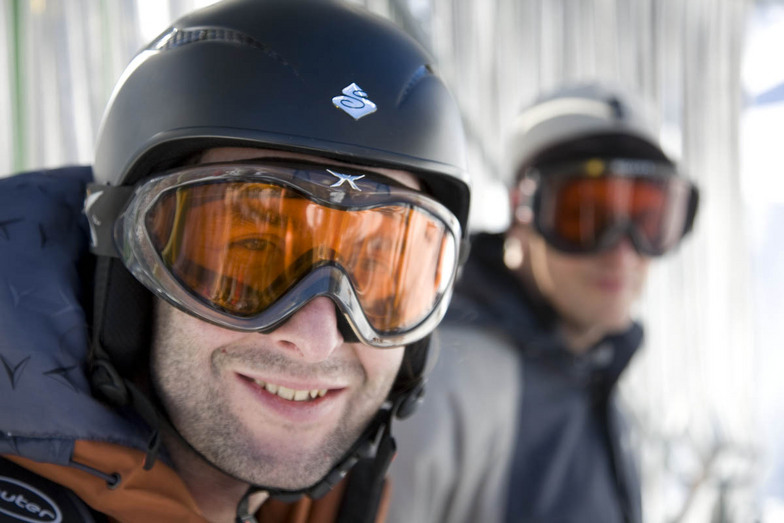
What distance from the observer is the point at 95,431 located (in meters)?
0.99

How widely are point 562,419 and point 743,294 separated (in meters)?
2.91

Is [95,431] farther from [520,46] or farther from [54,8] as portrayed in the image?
[520,46]

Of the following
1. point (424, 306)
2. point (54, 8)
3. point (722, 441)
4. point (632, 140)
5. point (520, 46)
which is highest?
point (520, 46)

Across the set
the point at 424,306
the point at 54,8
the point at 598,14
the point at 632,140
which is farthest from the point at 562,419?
the point at 598,14

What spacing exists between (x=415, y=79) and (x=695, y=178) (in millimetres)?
3617

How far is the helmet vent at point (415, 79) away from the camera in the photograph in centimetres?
112

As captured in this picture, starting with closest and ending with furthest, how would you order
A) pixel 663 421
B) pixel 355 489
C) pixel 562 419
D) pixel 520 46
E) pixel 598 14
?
pixel 355 489 → pixel 562 419 → pixel 520 46 → pixel 598 14 → pixel 663 421

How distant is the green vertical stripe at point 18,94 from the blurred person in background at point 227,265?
0.81 m

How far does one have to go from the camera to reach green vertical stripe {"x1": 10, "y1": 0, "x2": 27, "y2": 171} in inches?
72.0

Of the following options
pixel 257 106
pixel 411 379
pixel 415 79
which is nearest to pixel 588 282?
pixel 411 379

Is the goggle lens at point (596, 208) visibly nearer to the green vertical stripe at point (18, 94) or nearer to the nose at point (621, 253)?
the nose at point (621, 253)

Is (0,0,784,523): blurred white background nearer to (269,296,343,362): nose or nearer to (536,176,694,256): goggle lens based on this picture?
(536,176,694,256): goggle lens

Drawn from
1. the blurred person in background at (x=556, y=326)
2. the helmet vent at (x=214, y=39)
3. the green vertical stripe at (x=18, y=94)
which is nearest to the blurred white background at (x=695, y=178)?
the blurred person in background at (x=556, y=326)

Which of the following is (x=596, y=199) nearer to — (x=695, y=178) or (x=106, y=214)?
(x=106, y=214)
